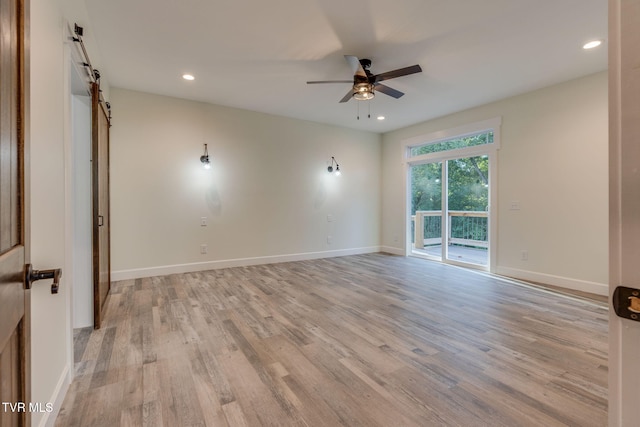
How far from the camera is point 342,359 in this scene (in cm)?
213

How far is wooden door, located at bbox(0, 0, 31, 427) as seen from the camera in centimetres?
69

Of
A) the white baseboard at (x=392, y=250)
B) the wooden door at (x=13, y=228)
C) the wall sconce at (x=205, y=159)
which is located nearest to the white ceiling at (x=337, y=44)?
the wall sconce at (x=205, y=159)

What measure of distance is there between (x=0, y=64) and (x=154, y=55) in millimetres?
3150

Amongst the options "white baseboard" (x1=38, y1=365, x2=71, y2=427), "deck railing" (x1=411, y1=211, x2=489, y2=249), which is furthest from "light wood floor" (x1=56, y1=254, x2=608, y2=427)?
"deck railing" (x1=411, y1=211, x2=489, y2=249)

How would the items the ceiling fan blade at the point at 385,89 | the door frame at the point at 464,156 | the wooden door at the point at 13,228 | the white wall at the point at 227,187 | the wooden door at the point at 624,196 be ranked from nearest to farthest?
the wooden door at the point at 624,196, the wooden door at the point at 13,228, the ceiling fan blade at the point at 385,89, the white wall at the point at 227,187, the door frame at the point at 464,156

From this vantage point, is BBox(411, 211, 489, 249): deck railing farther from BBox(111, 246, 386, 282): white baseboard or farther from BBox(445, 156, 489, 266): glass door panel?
BBox(111, 246, 386, 282): white baseboard

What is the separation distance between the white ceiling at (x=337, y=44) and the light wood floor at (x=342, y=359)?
277 cm

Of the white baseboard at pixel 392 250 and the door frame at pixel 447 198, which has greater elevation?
the door frame at pixel 447 198

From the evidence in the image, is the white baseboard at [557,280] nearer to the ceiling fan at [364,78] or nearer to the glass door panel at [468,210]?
the glass door panel at [468,210]

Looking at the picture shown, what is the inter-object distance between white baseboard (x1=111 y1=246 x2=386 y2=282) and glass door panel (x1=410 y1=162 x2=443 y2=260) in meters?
A: 1.29

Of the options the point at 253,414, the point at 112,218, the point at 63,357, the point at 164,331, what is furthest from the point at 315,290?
the point at 112,218

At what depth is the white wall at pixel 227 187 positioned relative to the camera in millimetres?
4246

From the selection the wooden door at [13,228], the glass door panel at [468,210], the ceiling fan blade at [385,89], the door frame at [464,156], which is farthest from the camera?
the glass door panel at [468,210]

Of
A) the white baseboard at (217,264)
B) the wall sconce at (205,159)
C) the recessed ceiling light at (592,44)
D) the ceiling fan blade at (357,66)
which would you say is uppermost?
the recessed ceiling light at (592,44)
